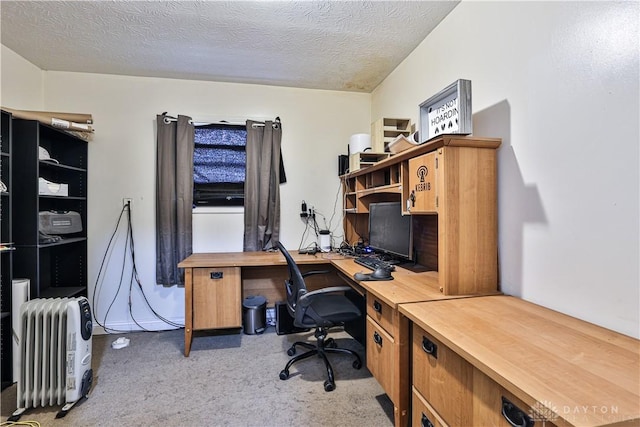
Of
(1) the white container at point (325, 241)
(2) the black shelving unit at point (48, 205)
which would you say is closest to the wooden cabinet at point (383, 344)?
(1) the white container at point (325, 241)

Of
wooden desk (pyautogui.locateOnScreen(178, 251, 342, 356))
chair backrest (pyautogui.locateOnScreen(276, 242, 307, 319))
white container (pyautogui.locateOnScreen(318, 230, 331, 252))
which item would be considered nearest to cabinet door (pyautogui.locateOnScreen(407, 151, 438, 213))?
chair backrest (pyautogui.locateOnScreen(276, 242, 307, 319))

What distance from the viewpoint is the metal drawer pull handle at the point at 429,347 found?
120 centimetres

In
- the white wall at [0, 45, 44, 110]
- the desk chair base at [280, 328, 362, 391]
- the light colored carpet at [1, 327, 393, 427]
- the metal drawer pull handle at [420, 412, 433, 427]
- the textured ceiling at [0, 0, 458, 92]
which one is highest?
the textured ceiling at [0, 0, 458, 92]

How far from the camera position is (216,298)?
2.55 meters

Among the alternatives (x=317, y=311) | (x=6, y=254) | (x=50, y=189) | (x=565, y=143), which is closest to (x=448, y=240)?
(x=565, y=143)

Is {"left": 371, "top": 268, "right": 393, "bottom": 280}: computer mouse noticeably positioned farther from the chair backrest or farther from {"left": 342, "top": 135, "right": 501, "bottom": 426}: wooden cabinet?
the chair backrest

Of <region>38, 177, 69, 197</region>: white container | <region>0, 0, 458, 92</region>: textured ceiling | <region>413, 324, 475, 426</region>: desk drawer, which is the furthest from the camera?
<region>38, 177, 69, 197</region>: white container

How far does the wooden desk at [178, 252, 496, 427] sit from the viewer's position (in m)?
1.50

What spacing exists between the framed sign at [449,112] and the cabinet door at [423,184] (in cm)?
16

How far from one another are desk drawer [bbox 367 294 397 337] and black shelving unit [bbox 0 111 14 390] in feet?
8.04

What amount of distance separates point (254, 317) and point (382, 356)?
1.63 m

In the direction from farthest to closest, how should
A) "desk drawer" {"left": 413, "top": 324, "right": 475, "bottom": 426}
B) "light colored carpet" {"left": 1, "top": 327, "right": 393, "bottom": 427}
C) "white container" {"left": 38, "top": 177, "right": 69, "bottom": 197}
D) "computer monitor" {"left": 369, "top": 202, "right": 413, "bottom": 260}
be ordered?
1. "white container" {"left": 38, "top": 177, "right": 69, "bottom": 197}
2. "computer monitor" {"left": 369, "top": 202, "right": 413, "bottom": 260}
3. "light colored carpet" {"left": 1, "top": 327, "right": 393, "bottom": 427}
4. "desk drawer" {"left": 413, "top": 324, "right": 475, "bottom": 426}

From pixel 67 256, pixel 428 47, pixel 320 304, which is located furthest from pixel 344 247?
pixel 67 256

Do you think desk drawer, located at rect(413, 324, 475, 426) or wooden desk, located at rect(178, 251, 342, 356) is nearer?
desk drawer, located at rect(413, 324, 475, 426)
